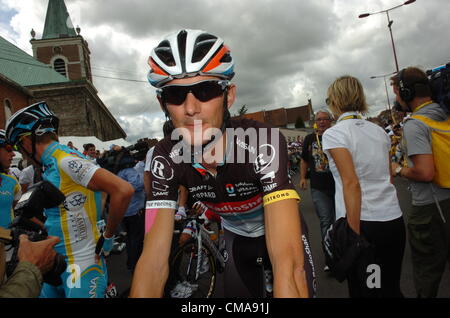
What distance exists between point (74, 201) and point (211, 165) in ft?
4.00

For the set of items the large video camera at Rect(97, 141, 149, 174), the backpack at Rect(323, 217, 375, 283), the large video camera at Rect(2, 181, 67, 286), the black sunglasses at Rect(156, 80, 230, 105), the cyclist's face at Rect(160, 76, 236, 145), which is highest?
the large video camera at Rect(97, 141, 149, 174)

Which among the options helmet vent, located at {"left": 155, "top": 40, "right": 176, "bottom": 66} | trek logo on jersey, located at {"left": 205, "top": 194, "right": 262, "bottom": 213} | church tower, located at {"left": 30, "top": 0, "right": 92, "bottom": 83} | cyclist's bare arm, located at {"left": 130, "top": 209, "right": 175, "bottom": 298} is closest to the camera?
cyclist's bare arm, located at {"left": 130, "top": 209, "right": 175, "bottom": 298}

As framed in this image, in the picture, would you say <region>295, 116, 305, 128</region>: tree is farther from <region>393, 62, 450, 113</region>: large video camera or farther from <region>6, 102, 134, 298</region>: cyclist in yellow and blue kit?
<region>6, 102, 134, 298</region>: cyclist in yellow and blue kit

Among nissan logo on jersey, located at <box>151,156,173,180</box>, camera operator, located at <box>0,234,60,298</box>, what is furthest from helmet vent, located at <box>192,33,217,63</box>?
camera operator, located at <box>0,234,60,298</box>

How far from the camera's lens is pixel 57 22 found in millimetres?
60719

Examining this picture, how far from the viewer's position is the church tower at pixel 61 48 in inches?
2276

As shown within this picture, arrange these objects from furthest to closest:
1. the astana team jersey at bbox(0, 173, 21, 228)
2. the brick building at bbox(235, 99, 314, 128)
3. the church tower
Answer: the brick building at bbox(235, 99, 314, 128)
the church tower
the astana team jersey at bbox(0, 173, 21, 228)

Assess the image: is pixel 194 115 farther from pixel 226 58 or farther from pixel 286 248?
pixel 286 248

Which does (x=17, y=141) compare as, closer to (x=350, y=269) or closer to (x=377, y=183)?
(x=350, y=269)

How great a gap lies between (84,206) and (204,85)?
147 centimetres

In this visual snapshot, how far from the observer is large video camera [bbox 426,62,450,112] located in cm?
245

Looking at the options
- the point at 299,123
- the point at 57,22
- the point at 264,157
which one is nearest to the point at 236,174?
the point at 264,157

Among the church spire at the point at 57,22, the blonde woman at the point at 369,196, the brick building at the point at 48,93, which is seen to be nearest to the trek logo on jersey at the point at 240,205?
the blonde woman at the point at 369,196

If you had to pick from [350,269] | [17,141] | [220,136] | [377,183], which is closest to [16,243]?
[17,141]
